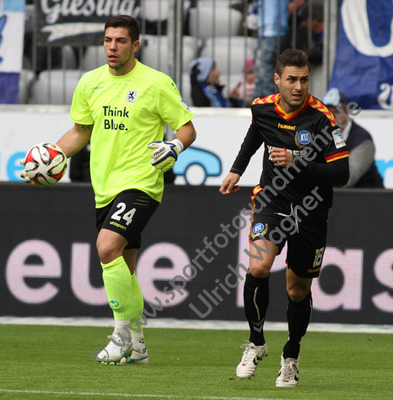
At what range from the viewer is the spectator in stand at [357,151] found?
859 cm

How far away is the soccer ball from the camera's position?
202 inches

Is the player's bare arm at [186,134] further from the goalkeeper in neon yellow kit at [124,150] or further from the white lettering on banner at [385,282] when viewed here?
the white lettering on banner at [385,282]

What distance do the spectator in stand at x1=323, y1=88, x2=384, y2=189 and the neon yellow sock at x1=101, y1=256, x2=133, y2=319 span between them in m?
4.10

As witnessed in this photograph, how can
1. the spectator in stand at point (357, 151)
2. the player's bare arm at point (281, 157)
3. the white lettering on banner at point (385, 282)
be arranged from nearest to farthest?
1. the player's bare arm at point (281, 157)
2. the white lettering on banner at point (385, 282)
3. the spectator in stand at point (357, 151)

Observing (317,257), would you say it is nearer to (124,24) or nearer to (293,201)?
(293,201)

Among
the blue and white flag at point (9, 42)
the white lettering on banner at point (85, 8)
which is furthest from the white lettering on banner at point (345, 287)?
the blue and white flag at point (9, 42)

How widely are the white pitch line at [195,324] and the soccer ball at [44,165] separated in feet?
8.99

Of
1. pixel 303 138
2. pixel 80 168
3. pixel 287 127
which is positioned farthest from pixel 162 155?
pixel 80 168

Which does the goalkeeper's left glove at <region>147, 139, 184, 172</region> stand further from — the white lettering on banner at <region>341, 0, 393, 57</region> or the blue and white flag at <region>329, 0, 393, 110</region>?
the white lettering on banner at <region>341, 0, 393, 57</region>

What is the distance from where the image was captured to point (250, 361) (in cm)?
441

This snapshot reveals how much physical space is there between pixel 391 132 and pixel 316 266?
20.8ft

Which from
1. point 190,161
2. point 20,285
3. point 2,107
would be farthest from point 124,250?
point 2,107

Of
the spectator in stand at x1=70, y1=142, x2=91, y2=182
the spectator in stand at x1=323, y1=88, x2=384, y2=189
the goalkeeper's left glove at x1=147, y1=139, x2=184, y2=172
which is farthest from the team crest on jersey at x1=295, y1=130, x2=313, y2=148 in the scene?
the spectator in stand at x1=70, y1=142, x2=91, y2=182

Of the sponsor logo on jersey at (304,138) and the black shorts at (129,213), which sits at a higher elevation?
the sponsor logo on jersey at (304,138)
